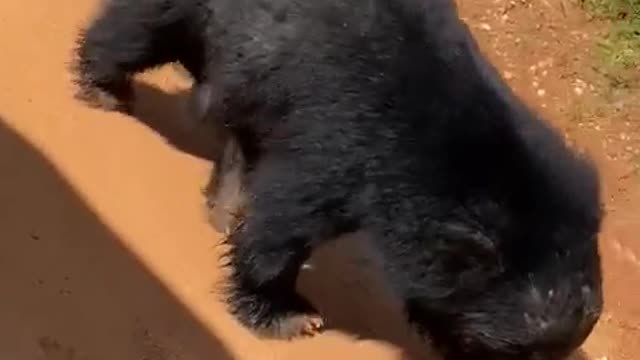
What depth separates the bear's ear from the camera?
3.47 metres

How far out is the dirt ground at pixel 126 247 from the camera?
3840mm

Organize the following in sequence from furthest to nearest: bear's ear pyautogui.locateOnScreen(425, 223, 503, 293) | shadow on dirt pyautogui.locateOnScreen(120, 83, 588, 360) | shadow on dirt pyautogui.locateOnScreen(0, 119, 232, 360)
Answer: shadow on dirt pyautogui.locateOnScreen(120, 83, 588, 360), shadow on dirt pyautogui.locateOnScreen(0, 119, 232, 360), bear's ear pyautogui.locateOnScreen(425, 223, 503, 293)

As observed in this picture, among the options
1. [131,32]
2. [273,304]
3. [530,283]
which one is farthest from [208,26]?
[530,283]

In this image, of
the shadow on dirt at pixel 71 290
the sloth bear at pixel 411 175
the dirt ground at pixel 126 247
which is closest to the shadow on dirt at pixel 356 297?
the dirt ground at pixel 126 247

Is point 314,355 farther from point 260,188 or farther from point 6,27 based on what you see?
point 6,27

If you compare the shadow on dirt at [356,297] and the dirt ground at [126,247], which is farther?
the shadow on dirt at [356,297]

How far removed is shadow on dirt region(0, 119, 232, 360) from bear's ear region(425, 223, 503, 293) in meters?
0.75

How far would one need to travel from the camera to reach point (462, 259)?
3508 millimetres

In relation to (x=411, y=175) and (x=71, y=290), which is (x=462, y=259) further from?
(x=71, y=290)

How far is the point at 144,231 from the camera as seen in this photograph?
4.14m

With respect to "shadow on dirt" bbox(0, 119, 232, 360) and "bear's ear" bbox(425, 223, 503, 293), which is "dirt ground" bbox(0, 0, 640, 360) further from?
"bear's ear" bbox(425, 223, 503, 293)

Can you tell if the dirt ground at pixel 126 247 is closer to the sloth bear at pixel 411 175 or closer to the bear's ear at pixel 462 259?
the sloth bear at pixel 411 175

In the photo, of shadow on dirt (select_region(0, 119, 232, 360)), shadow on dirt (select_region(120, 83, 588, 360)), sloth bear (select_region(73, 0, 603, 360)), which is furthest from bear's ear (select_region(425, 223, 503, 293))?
shadow on dirt (select_region(0, 119, 232, 360))

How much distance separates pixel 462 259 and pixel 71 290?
3.76 feet
